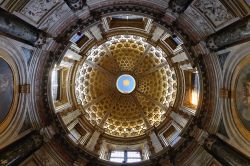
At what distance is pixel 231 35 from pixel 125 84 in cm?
1922

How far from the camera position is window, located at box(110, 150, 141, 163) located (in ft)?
80.1

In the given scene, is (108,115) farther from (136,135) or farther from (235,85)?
(235,85)

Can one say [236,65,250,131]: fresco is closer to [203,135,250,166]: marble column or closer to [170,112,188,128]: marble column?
[203,135,250,166]: marble column

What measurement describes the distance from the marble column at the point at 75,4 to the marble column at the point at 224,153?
35.6 ft

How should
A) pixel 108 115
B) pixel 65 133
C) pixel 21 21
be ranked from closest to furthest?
pixel 21 21, pixel 65 133, pixel 108 115

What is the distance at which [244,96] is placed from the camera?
1636cm

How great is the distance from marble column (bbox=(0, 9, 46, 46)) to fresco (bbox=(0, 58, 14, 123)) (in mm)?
1700

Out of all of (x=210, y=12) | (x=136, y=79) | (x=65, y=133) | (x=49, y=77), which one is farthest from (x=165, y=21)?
(x=136, y=79)

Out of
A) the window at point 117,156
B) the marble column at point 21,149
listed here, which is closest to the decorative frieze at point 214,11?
the marble column at point 21,149

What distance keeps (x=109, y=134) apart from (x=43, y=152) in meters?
8.75

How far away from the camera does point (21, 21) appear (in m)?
15.3

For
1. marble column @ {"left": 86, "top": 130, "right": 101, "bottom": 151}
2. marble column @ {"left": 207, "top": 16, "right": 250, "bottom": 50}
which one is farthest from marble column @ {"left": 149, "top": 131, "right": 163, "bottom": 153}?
marble column @ {"left": 207, "top": 16, "right": 250, "bottom": 50}

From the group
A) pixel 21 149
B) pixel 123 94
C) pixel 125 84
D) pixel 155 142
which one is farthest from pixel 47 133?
pixel 125 84

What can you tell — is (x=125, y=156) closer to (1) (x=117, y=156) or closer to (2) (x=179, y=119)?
(1) (x=117, y=156)
